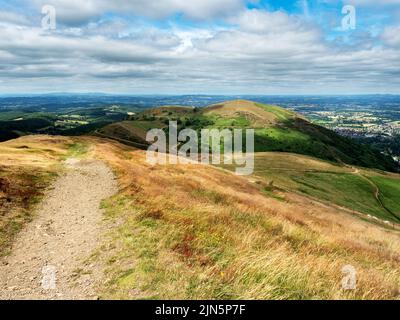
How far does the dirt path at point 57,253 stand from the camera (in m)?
10.4

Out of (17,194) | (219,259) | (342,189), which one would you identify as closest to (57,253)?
(219,259)

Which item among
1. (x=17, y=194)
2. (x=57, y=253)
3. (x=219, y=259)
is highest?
(x=219, y=259)

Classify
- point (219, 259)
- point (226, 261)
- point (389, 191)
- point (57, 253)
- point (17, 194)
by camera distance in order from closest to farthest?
1. point (226, 261)
2. point (219, 259)
3. point (57, 253)
4. point (17, 194)
5. point (389, 191)

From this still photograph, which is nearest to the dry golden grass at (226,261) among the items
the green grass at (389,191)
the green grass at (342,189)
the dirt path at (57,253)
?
the dirt path at (57,253)

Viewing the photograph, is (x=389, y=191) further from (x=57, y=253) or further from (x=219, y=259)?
(x=57, y=253)

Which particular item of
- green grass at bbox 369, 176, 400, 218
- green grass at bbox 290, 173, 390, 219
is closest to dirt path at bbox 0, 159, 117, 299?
green grass at bbox 290, 173, 390, 219

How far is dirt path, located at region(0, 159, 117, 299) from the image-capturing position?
10.4 metres

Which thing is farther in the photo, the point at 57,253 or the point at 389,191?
the point at 389,191

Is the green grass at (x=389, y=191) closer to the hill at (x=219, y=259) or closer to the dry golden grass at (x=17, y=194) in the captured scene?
the dry golden grass at (x=17, y=194)

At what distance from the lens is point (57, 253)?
13836mm

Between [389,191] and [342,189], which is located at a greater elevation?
[342,189]

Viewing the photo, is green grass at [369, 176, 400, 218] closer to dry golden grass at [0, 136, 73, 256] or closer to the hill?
dry golden grass at [0, 136, 73, 256]
